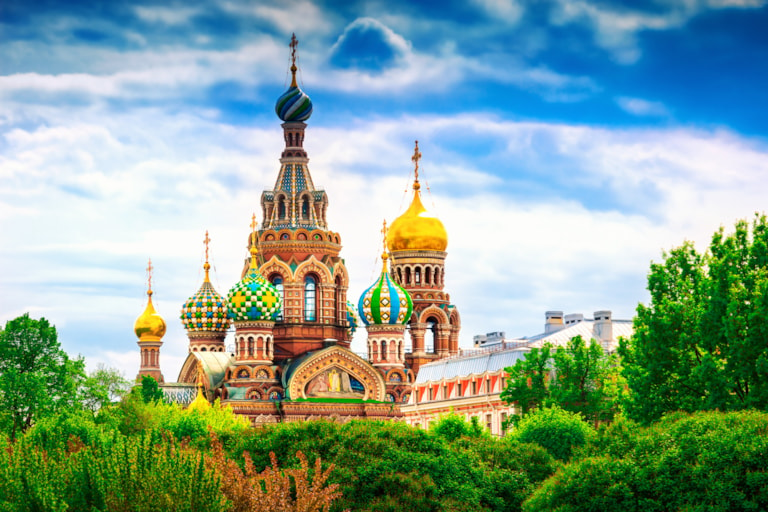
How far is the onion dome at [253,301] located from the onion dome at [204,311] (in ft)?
28.9

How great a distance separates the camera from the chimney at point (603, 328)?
241ft

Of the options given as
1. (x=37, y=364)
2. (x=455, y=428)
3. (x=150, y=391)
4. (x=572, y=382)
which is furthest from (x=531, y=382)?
(x=150, y=391)

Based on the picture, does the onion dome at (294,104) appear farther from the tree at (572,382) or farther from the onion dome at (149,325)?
the tree at (572,382)

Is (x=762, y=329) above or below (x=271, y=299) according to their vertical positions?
below

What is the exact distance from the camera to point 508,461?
38094 millimetres

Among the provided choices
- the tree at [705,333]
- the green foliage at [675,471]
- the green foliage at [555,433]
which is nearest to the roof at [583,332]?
the green foliage at [555,433]

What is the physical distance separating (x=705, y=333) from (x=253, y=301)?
142ft

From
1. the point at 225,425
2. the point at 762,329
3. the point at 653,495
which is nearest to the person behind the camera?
the point at 653,495

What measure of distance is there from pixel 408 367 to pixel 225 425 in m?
29.6

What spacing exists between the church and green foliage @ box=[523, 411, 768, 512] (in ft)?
153

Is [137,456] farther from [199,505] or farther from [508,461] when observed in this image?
[508,461]

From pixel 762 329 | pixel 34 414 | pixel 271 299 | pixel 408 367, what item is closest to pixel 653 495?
pixel 762 329

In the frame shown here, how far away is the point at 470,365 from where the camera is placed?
71.3 m

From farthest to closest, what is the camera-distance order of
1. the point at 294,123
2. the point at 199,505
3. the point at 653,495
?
the point at 294,123, the point at 653,495, the point at 199,505
